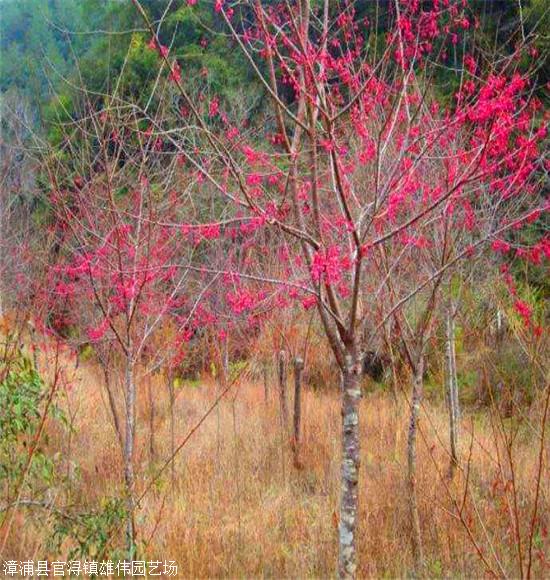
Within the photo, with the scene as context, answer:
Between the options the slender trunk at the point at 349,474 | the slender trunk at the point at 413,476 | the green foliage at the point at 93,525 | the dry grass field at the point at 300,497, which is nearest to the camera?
the slender trunk at the point at 349,474

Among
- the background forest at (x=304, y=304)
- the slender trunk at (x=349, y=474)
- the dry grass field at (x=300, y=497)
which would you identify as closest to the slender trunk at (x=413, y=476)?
the background forest at (x=304, y=304)

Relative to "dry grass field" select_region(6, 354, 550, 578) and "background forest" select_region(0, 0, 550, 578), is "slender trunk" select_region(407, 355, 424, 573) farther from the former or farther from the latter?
"dry grass field" select_region(6, 354, 550, 578)

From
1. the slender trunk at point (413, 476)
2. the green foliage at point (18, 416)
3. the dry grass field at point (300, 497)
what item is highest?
the green foliage at point (18, 416)

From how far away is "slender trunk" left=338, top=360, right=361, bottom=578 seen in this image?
107 inches

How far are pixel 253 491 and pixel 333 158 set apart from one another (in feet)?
12.9

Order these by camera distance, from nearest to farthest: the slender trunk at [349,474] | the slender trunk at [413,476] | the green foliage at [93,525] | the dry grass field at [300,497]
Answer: the slender trunk at [349,474], the green foliage at [93,525], the slender trunk at [413,476], the dry grass field at [300,497]

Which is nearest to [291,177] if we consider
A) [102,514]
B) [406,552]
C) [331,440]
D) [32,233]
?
[102,514]

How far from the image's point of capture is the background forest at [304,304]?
2752 millimetres

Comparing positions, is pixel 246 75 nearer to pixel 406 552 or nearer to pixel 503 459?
pixel 503 459

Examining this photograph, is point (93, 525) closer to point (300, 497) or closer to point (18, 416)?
point (18, 416)

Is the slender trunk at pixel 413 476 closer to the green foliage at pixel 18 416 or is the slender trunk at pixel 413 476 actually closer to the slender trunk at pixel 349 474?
the slender trunk at pixel 349 474

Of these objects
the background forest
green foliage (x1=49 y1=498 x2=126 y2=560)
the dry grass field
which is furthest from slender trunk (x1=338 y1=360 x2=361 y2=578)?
green foliage (x1=49 y1=498 x2=126 y2=560)

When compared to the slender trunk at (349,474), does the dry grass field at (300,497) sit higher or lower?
lower

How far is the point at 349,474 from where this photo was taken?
274 cm
